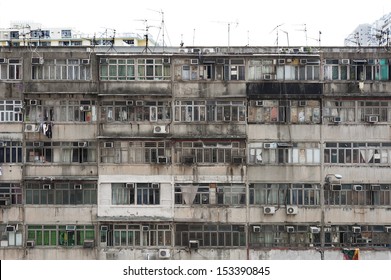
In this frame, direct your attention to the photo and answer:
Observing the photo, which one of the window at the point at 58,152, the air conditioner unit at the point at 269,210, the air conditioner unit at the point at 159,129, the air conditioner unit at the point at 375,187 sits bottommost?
the air conditioner unit at the point at 269,210

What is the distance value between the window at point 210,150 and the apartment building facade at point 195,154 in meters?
0.03

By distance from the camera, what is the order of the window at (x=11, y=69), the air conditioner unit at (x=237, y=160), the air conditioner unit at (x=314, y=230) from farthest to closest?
the window at (x=11, y=69) → the air conditioner unit at (x=237, y=160) → the air conditioner unit at (x=314, y=230)

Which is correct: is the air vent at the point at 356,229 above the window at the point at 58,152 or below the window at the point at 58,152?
below

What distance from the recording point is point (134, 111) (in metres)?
18.1

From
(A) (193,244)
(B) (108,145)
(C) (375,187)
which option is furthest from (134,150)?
(C) (375,187)

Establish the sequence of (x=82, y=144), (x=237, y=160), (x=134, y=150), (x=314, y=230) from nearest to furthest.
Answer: (x=314, y=230) → (x=237, y=160) → (x=82, y=144) → (x=134, y=150)

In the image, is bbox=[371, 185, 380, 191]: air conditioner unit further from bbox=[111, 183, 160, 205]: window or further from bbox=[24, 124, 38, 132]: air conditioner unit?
bbox=[24, 124, 38, 132]: air conditioner unit

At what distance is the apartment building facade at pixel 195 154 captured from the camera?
17.9 meters

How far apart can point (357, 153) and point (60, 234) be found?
1003 cm

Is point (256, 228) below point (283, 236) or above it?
above

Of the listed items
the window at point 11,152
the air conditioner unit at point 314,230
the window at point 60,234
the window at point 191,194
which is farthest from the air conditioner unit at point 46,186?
the air conditioner unit at point 314,230

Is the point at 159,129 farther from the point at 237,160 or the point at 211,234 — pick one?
the point at 211,234

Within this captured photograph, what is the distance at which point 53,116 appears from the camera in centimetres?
1811

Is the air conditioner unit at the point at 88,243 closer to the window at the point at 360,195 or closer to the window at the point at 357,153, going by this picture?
the window at the point at 360,195
